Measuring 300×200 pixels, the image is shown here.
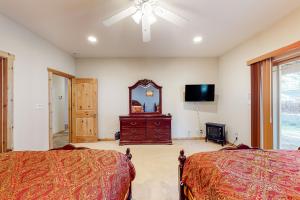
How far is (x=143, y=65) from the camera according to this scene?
18.2 ft

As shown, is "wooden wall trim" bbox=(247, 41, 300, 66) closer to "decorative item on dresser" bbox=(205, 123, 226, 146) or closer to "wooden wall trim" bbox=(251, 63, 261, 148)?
"wooden wall trim" bbox=(251, 63, 261, 148)

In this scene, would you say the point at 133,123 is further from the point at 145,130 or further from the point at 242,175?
the point at 242,175

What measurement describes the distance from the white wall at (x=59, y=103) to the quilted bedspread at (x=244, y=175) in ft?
20.9

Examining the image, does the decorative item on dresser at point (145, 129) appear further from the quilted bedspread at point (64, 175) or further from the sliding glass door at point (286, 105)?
the quilted bedspread at point (64, 175)

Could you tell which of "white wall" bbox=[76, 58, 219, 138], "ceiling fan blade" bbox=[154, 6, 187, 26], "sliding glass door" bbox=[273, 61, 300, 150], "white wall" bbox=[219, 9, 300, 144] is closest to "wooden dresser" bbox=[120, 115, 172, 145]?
"white wall" bbox=[76, 58, 219, 138]

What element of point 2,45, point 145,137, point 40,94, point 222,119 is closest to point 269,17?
point 222,119

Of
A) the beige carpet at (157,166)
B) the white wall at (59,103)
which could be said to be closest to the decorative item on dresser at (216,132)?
the beige carpet at (157,166)

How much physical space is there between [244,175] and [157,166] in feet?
7.42

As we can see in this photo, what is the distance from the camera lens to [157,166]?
3379 millimetres

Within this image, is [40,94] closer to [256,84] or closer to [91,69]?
[91,69]

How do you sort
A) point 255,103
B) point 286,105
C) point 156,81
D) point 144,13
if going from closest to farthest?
point 144,13 < point 286,105 < point 255,103 < point 156,81

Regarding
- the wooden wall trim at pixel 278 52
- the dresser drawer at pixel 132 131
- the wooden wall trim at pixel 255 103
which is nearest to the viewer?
the wooden wall trim at pixel 278 52

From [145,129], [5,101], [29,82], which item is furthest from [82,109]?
[5,101]

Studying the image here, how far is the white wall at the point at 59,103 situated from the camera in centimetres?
680
